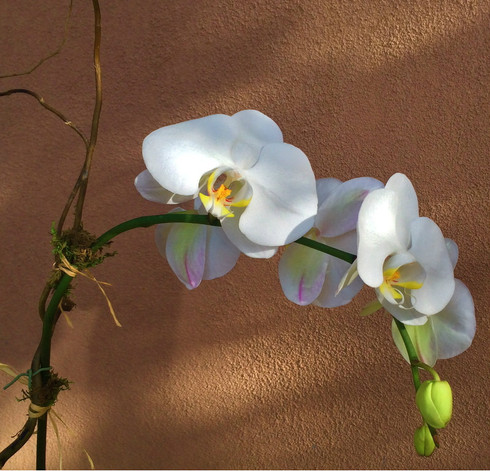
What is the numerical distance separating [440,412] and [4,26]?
87cm

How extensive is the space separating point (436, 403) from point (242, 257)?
0.53 metres

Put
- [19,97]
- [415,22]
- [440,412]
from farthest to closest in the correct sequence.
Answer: [19,97] → [415,22] → [440,412]

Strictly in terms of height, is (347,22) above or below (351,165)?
above

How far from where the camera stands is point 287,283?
1.33 feet

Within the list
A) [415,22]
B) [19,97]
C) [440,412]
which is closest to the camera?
[440,412]

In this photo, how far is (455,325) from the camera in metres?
0.39

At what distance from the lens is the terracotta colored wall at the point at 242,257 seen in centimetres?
76

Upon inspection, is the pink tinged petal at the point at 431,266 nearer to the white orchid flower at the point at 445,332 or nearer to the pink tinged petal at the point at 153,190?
the white orchid flower at the point at 445,332

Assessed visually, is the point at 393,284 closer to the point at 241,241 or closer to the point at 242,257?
the point at 241,241

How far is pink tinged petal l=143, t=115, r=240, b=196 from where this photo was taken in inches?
13.8

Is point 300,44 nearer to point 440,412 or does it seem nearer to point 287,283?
point 287,283

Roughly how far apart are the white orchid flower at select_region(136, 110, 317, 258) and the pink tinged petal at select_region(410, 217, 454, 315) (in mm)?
79

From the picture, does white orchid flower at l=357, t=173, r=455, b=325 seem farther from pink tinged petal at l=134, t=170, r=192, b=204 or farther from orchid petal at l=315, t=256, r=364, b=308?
pink tinged petal at l=134, t=170, r=192, b=204

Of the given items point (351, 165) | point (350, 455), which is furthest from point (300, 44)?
point (350, 455)
